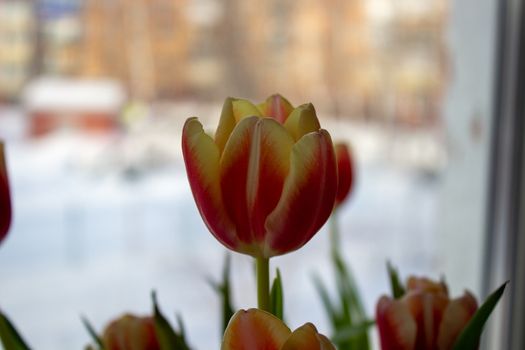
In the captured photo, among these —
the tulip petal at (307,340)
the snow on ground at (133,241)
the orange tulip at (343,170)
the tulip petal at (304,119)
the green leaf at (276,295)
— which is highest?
the tulip petal at (304,119)

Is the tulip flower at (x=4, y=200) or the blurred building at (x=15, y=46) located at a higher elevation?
the blurred building at (x=15, y=46)

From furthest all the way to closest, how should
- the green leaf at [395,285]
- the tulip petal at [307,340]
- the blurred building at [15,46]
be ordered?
the blurred building at [15,46], the green leaf at [395,285], the tulip petal at [307,340]

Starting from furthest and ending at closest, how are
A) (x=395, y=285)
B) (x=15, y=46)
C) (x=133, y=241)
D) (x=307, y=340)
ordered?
1. (x=133, y=241)
2. (x=15, y=46)
3. (x=395, y=285)
4. (x=307, y=340)

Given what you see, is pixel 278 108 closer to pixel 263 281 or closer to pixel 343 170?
pixel 263 281

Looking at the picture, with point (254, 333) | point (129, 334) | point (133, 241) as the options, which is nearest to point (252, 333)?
Result: point (254, 333)

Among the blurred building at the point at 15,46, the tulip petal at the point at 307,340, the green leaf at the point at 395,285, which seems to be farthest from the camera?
the blurred building at the point at 15,46

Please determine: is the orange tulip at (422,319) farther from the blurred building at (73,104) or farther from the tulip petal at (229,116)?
the blurred building at (73,104)

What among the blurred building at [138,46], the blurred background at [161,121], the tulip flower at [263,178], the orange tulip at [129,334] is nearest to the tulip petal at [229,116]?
the tulip flower at [263,178]

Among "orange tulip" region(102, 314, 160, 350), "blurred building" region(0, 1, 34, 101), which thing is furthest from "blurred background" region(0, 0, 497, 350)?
"orange tulip" region(102, 314, 160, 350)

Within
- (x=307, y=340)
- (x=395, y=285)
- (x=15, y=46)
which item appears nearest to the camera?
(x=307, y=340)
